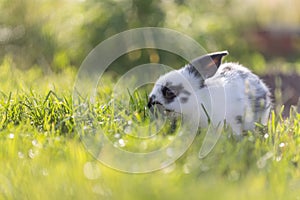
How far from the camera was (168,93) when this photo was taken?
4438 millimetres

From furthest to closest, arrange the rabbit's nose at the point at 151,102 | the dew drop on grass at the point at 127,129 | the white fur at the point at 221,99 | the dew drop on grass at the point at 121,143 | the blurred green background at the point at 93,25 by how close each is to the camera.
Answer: the blurred green background at the point at 93,25, the rabbit's nose at the point at 151,102, the white fur at the point at 221,99, the dew drop on grass at the point at 127,129, the dew drop on grass at the point at 121,143

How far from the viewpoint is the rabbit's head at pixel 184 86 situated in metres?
4.36

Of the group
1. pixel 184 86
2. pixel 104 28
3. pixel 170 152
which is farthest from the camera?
pixel 104 28

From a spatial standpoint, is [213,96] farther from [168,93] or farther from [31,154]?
[31,154]

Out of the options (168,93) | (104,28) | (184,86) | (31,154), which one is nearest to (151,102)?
(168,93)

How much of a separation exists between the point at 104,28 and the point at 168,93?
12.6 feet

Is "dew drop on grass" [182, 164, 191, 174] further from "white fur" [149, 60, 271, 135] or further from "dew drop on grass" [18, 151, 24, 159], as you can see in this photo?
"white fur" [149, 60, 271, 135]

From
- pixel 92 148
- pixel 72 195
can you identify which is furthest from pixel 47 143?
pixel 72 195

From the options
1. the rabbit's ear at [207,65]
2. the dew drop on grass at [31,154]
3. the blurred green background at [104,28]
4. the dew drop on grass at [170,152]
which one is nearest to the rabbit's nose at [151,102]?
the rabbit's ear at [207,65]

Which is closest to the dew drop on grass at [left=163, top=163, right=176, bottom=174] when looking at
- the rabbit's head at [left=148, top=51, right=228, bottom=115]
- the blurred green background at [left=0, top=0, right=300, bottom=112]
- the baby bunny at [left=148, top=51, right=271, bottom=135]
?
the baby bunny at [left=148, top=51, right=271, bottom=135]

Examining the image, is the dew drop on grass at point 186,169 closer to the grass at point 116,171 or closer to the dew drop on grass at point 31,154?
the grass at point 116,171

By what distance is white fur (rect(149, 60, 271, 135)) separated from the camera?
14.1 feet

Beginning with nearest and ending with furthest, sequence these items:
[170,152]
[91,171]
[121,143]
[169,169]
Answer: [91,171], [169,169], [170,152], [121,143]

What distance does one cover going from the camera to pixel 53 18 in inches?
336
